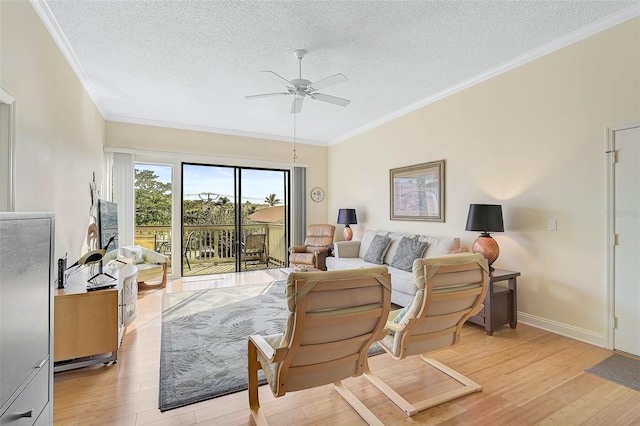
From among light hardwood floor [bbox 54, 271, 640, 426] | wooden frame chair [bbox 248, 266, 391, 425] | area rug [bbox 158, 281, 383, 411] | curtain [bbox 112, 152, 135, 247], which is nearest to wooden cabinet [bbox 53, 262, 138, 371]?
light hardwood floor [bbox 54, 271, 640, 426]

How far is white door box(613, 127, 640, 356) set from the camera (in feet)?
8.50

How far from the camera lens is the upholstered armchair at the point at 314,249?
18.4 ft

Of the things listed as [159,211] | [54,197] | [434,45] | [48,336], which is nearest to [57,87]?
[54,197]

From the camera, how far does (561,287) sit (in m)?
3.09

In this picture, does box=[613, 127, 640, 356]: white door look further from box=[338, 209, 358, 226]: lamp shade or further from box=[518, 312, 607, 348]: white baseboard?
box=[338, 209, 358, 226]: lamp shade

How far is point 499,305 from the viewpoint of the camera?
10.5 ft

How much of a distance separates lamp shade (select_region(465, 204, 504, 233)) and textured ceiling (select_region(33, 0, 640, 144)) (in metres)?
1.66

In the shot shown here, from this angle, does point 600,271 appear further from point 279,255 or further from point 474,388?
point 279,255

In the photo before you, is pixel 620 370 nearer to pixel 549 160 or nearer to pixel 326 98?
pixel 549 160

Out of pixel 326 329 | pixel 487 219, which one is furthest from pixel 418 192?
pixel 326 329

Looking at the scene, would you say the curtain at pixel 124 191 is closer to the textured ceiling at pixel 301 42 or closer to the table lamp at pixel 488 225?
the textured ceiling at pixel 301 42

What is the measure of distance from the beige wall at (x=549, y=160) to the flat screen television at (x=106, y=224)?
168 inches

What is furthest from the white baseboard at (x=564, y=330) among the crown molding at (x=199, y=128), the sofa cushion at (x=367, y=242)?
the crown molding at (x=199, y=128)

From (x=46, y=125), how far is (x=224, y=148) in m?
3.58
